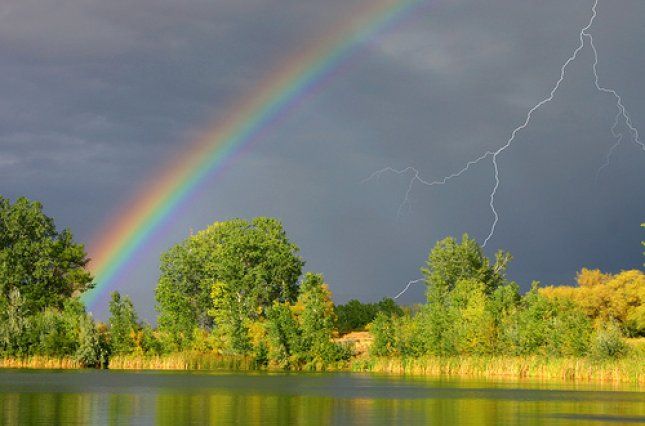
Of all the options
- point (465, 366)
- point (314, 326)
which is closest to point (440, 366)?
point (465, 366)

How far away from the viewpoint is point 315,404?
44.1 meters

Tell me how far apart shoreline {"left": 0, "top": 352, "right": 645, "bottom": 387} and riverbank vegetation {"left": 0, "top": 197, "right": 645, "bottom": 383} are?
142mm

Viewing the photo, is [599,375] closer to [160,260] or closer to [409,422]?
[409,422]

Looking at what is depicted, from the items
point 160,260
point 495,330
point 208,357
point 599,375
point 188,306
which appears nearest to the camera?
point 599,375

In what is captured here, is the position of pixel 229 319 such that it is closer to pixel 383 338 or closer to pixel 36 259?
pixel 383 338

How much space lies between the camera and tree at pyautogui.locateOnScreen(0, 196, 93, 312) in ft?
438

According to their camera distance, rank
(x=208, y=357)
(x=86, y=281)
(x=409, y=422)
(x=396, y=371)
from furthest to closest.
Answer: (x=86, y=281)
(x=208, y=357)
(x=396, y=371)
(x=409, y=422)

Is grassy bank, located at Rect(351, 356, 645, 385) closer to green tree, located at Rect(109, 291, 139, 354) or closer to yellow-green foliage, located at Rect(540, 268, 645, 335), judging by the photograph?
green tree, located at Rect(109, 291, 139, 354)

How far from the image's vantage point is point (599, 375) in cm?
7444

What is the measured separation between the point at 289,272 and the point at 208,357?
71.2 ft

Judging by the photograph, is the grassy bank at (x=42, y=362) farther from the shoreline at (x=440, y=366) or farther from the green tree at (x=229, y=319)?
the green tree at (x=229, y=319)

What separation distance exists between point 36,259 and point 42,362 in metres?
32.0

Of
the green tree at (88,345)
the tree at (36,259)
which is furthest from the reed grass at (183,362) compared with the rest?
the tree at (36,259)

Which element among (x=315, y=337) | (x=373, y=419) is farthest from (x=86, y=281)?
(x=373, y=419)
